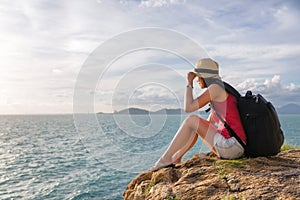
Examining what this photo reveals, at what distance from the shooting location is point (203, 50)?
5.29 metres

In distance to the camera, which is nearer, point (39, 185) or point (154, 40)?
point (154, 40)

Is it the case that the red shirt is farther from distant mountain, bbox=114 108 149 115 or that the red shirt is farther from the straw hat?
distant mountain, bbox=114 108 149 115

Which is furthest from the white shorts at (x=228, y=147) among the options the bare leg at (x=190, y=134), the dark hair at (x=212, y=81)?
the dark hair at (x=212, y=81)

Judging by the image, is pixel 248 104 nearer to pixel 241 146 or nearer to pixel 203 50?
pixel 241 146

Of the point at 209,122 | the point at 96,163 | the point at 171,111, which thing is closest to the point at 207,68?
the point at 209,122

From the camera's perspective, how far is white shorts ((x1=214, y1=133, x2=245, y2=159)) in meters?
5.23

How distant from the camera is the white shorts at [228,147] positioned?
523cm

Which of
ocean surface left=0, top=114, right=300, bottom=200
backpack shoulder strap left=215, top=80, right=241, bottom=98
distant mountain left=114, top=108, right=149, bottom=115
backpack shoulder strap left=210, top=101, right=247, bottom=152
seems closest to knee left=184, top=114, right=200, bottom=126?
backpack shoulder strap left=210, top=101, right=247, bottom=152

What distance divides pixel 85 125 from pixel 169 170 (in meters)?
2.28

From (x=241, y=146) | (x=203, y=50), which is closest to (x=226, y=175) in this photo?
(x=241, y=146)

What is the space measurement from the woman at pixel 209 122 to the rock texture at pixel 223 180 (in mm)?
196

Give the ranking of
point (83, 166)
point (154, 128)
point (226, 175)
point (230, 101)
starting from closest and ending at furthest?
point (226, 175) < point (230, 101) < point (154, 128) < point (83, 166)

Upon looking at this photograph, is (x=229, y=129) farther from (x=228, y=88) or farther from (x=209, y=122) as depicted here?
(x=228, y=88)

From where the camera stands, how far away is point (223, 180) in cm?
475
